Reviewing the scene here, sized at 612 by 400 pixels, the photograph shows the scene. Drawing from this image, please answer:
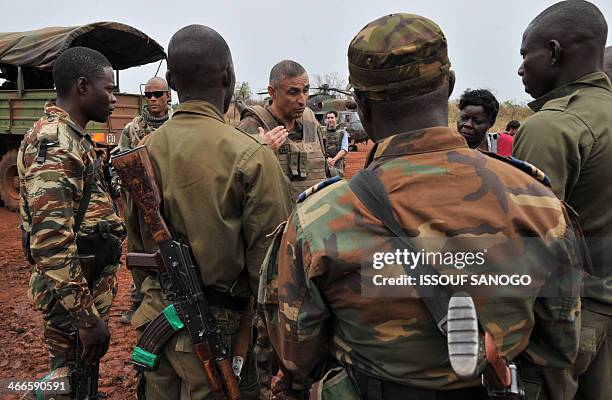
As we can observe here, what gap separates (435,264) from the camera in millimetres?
1378

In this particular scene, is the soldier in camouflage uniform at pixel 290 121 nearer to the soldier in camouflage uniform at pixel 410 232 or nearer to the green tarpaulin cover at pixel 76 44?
the soldier in camouflage uniform at pixel 410 232

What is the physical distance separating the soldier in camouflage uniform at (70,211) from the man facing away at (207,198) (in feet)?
1.52

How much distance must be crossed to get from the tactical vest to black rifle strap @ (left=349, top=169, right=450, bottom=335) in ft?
8.95

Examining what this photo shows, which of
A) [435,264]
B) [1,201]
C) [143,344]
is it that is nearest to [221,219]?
[143,344]

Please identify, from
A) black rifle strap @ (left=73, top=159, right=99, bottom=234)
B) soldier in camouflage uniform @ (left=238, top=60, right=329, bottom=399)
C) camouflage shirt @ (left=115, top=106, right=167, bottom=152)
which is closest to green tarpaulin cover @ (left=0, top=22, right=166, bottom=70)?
camouflage shirt @ (left=115, top=106, right=167, bottom=152)

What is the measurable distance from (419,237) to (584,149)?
1071 mm

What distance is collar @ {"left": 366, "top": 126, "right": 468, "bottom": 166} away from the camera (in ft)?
4.77

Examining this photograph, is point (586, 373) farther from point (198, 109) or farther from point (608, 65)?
point (608, 65)

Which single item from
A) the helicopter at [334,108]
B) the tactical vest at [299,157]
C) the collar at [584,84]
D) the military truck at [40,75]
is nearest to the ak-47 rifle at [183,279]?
the collar at [584,84]

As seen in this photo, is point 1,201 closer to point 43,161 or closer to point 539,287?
point 43,161

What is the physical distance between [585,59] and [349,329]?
161 centimetres

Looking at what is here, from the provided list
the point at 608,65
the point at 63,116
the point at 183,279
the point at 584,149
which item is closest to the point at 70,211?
the point at 63,116

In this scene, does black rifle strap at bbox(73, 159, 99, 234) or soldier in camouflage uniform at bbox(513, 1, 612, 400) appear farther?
black rifle strap at bbox(73, 159, 99, 234)

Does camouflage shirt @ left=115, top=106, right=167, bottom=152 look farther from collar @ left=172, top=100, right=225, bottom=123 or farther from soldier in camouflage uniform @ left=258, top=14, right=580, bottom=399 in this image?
soldier in camouflage uniform @ left=258, top=14, right=580, bottom=399
